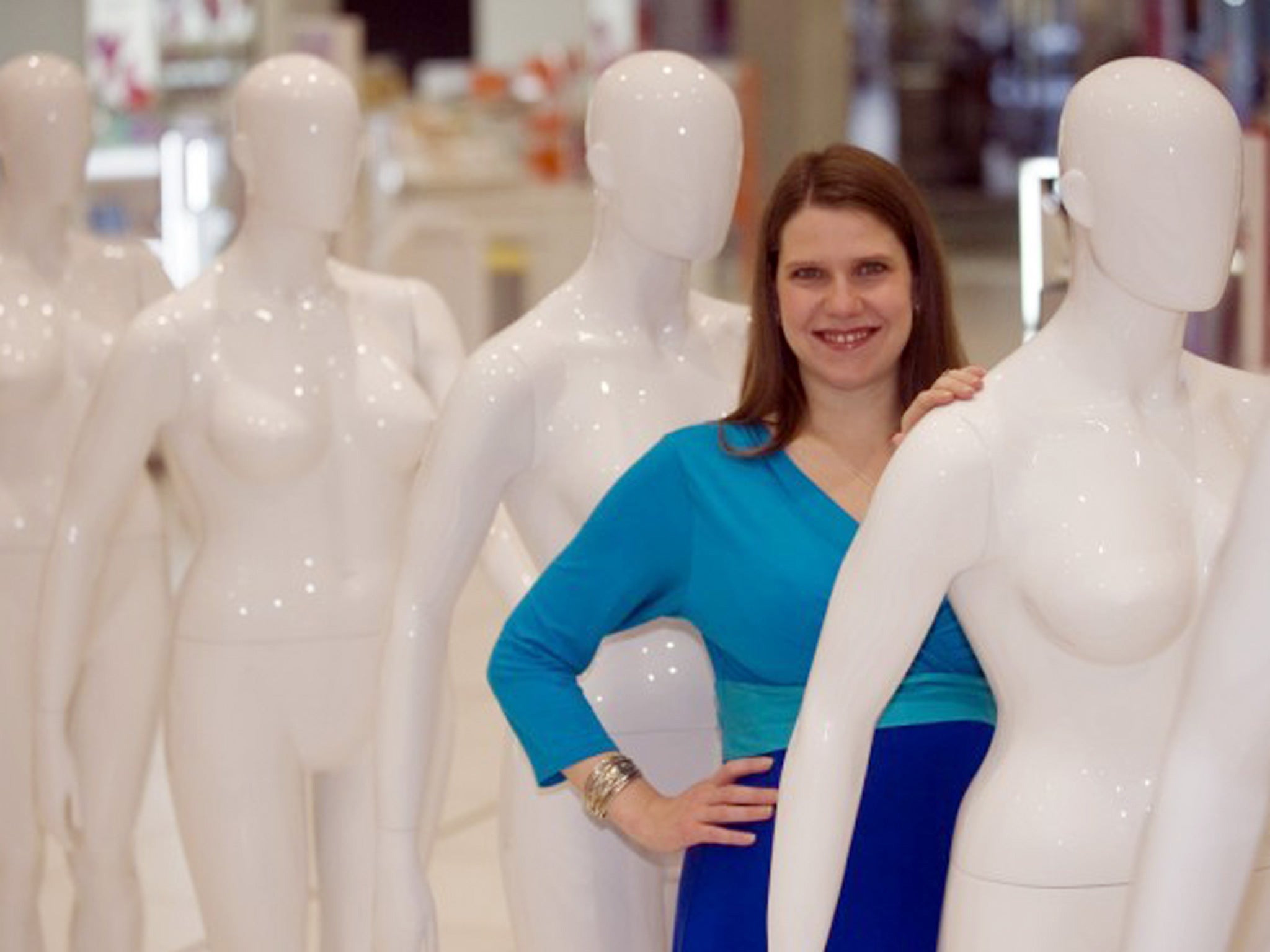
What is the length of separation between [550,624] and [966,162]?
25.1 m

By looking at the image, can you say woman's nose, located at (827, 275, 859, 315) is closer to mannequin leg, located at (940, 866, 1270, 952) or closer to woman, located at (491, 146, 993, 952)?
woman, located at (491, 146, 993, 952)

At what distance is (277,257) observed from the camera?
11.3 ft

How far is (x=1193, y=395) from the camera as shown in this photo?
2.19 meters

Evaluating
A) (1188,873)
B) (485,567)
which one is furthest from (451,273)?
(1188,873)

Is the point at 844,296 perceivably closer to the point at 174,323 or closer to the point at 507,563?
the point at 507,563

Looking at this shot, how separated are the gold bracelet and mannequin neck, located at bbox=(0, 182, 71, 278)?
75.0 inches

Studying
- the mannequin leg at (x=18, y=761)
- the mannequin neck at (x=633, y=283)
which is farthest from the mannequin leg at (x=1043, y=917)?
the mannequin leg at (x=18, y=761)

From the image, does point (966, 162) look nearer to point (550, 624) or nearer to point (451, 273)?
point (451, 273)

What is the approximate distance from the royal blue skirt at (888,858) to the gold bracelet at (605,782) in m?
0.11

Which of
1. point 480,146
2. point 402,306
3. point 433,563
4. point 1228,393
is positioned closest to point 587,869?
point 433,563

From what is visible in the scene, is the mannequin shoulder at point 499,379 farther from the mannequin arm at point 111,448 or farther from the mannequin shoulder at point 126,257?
the mannequin shoulder at point 126,257

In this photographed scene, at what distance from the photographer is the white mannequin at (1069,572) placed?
2.06m

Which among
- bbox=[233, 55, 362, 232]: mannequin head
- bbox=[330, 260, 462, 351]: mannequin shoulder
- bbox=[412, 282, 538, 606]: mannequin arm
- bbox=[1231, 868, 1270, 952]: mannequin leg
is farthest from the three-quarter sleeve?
bbox=[330, 260, 462, 351]: mannequin shoulder

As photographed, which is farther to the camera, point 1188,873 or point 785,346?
point 785,346
